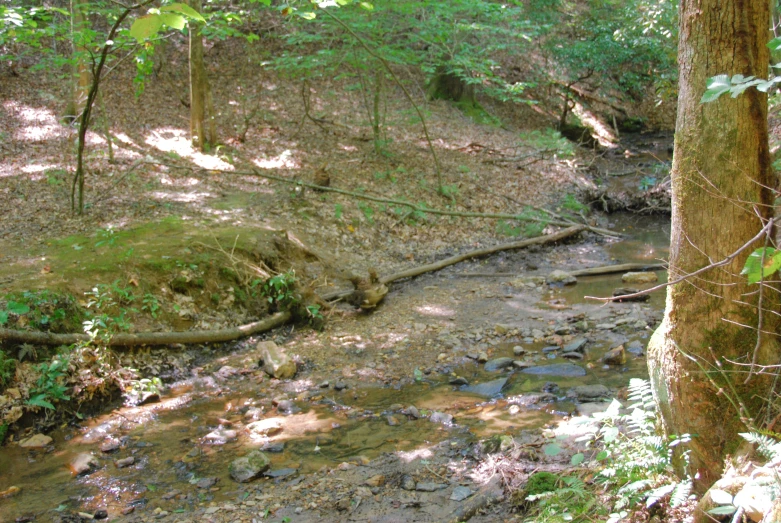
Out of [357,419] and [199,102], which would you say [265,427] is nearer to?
[357,419]

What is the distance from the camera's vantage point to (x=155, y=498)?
4.09m

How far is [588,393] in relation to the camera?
5.35 m

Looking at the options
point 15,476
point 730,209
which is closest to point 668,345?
point 730,209

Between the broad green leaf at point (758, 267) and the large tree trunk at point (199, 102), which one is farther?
the large tree trunk at point (199, 102)

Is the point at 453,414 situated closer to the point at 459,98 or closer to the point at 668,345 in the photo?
the point at 668,345

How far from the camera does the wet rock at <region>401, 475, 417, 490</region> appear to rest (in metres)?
3.99

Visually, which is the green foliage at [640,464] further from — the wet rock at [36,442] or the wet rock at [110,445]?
the wet rock at [36,442]

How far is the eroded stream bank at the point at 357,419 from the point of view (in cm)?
397

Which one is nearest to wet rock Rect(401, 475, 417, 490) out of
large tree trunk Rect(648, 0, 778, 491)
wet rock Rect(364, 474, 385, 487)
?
wet rock Rect(364, 474, 385, 487)

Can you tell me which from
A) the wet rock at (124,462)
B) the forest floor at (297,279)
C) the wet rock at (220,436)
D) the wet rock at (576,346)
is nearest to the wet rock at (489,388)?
the forest floor at (297,279)

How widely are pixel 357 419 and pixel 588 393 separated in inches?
87.1

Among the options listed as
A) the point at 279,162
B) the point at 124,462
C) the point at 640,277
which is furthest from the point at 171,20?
the point at 279,162

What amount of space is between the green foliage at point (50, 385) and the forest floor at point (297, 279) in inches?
3.9

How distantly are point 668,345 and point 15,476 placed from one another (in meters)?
4.78
